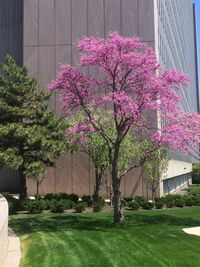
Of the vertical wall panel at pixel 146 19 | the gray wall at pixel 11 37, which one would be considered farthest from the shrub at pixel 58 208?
Result: the gray wall at pixel 11 37

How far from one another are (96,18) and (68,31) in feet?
8.07

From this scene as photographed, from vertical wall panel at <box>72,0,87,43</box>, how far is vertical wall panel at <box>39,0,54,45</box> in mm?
1779

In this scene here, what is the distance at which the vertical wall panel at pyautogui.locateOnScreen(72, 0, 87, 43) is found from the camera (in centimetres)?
3716

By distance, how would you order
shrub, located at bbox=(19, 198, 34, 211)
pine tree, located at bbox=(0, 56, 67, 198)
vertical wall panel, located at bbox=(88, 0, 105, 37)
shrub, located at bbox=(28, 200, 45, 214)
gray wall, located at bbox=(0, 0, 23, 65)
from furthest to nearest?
gray wall, located at bbox=(0, 0, 23, 65) < vertical wall panel, located at bbox=(88, 0, 105, 37) < pine tree, located at bbox=(0, 56, 67, 198) < shrub, located at bbox=(19, 198, 34, 211) < shrub, located at bbox=(28, 200, 45, 214)

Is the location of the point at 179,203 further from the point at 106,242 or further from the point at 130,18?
the point at 130,18

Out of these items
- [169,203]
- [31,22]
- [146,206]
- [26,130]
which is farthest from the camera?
[31,22]

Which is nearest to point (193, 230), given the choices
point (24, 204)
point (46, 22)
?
point (24, 204)

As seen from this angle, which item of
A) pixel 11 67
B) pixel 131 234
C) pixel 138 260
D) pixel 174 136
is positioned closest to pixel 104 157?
pixel 11 67

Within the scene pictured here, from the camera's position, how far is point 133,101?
1750 centimetres

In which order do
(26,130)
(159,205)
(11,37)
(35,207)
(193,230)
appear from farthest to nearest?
(11,37)
(159,205)
(26,130)
(35,207)
(193,230)

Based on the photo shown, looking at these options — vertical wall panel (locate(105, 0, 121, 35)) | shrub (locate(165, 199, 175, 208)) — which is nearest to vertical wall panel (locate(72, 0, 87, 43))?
vertical wall panel (locate(105, 0, 121, 35))

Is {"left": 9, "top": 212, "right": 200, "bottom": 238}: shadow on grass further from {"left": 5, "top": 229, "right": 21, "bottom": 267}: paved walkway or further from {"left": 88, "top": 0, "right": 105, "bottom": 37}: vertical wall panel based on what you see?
{"left": 88, "top": 0, "right": 105, "bottom": 37}: vertical wall panel

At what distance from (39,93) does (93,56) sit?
32.6 ft

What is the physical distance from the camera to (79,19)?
37312 mm
